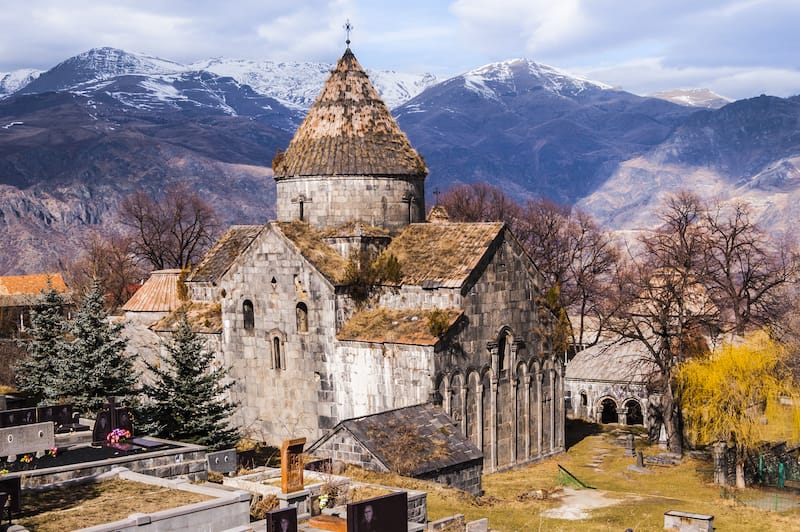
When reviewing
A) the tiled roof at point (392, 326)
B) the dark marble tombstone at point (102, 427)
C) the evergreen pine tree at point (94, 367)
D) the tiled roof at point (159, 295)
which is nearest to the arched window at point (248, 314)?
the tiled roof at point (392, 326)

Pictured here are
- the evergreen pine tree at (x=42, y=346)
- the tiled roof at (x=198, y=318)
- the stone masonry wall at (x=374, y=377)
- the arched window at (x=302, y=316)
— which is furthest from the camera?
the tiled roof at (x=198, y=318)

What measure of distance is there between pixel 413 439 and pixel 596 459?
38.1 ft

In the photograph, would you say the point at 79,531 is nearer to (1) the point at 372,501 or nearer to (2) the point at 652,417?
(1) the point at 372,501

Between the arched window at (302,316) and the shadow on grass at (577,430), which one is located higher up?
the arched window at (302,316)

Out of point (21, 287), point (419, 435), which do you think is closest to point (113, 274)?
point (21, 287)

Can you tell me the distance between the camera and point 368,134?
129 ft

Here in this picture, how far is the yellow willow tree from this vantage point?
34344 mm

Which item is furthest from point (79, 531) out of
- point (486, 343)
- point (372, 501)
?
point (486, 343)

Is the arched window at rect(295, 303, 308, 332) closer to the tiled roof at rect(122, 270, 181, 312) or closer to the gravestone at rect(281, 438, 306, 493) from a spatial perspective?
the tiled roof at rect(122, 270, 181, 312)

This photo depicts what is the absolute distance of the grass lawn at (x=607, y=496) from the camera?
2716 centimetres

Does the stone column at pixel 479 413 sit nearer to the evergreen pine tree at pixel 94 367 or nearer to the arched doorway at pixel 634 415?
the evergreen pine tree at pixel 94 367

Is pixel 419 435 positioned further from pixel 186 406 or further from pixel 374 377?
pixel 186 406

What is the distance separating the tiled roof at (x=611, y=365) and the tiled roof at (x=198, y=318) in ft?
57.6

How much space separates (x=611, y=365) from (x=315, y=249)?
65.6 ft
